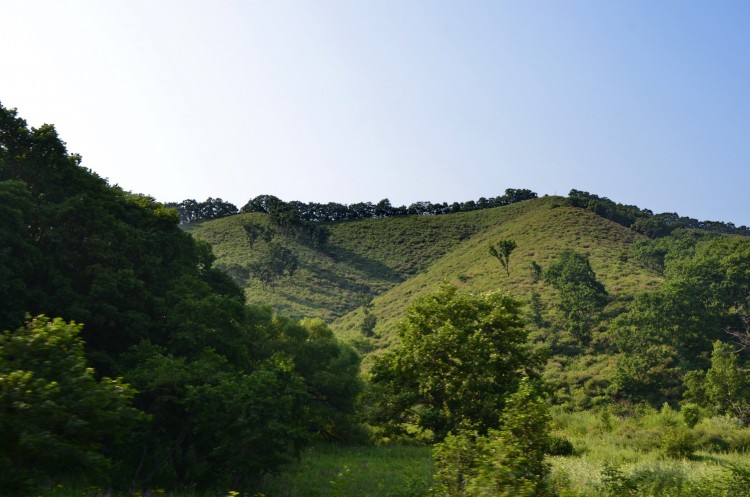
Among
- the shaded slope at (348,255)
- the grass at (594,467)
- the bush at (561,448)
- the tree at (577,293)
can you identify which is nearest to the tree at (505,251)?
the tree at (577,293)

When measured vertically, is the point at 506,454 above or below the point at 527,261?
below

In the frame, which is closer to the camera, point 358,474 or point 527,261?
point 358,474

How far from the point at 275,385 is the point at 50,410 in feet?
25.8

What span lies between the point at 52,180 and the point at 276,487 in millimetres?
17785

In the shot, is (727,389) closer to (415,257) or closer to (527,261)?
(527,261)

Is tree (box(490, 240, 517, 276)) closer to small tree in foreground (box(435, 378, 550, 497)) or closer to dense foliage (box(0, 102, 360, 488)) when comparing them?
dense foliage (box(0, 102, 360, 488))

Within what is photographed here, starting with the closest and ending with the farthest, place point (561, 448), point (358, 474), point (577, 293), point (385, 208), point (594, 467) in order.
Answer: point (358, 474) → point (594, 467) → point (561, 448) → point (577, 293) → point (385, 208)

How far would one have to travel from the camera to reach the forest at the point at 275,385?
1017 cm

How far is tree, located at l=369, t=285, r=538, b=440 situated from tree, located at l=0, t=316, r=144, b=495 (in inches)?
636

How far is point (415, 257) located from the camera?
129000 mm

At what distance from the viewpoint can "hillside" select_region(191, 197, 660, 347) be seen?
88375 millimetres

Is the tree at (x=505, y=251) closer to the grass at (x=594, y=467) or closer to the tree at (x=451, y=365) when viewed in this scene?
the grass at (x=594, y=467)

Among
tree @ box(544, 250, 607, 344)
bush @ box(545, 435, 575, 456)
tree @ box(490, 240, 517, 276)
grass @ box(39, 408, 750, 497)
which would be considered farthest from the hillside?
bush @ box(545, 435, 575, 456)

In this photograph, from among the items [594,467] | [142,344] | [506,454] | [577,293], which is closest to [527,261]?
[577,293]
